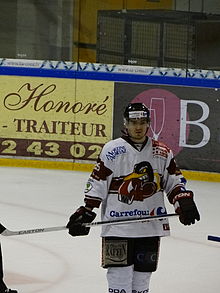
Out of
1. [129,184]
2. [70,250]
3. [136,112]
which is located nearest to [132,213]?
[129,184]

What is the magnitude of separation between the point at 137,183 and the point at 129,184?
0.04 m

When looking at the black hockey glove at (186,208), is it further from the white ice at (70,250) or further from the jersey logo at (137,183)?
the white ice at (70,250)

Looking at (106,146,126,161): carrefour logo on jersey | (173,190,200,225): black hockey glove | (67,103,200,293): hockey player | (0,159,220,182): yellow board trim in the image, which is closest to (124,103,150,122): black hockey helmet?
(67,103,200,293): hockey player

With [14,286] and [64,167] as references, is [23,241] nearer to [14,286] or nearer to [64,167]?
[14,286]

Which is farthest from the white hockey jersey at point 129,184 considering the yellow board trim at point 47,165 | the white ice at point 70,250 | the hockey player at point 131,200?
the yellow board trim at point 47,165

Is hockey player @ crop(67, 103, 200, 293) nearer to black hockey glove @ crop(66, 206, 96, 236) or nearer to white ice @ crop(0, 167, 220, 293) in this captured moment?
black hockey glove @ crop(66, 206, 96, 236)

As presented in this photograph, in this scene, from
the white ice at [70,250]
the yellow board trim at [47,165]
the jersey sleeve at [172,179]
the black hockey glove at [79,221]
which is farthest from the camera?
the yellow board trim at [47,165]

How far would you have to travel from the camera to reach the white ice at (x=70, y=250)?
4977mm

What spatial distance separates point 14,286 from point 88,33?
5.35m

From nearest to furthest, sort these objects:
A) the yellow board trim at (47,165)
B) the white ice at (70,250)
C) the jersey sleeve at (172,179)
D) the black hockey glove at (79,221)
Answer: the black hockey glove at (79,221)
the jersey sleeve at (172,179)
the white ice at (70,250)
the yellow board trim at (47,165)

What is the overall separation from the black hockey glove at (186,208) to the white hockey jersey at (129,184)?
0.06m

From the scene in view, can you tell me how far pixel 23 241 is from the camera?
6043 millimetres

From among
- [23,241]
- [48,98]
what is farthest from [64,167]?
[23,241]

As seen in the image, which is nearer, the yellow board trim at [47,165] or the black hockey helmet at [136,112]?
the black hockey helmet at [136,112]
